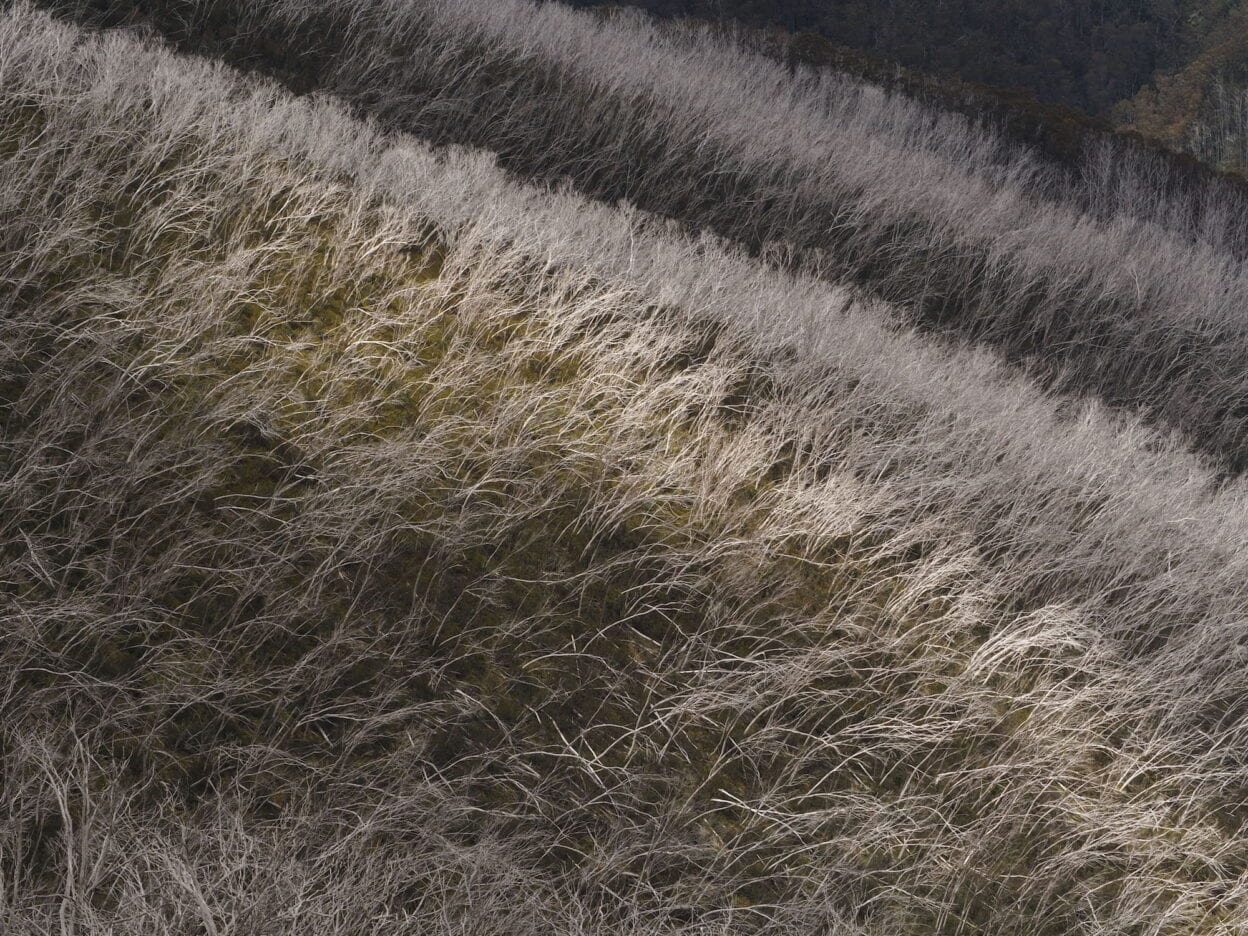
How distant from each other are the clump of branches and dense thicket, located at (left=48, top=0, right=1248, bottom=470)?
3.82m

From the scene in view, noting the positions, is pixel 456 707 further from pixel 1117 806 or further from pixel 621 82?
pixel 621 82

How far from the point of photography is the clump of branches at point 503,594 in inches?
105

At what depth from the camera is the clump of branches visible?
8.73ft

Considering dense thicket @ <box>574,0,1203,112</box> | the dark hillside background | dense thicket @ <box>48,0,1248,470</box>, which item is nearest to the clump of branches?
dense thicket @ <box>48,0,1248,470</box>

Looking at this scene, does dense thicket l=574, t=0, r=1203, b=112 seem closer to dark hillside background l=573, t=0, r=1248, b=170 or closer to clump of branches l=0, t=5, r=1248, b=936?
dark hillside background l=573, t=0, r=1248, b=170

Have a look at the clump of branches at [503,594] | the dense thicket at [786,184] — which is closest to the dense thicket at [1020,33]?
the dense thicket at [786,184]

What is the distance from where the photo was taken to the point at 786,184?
10438mm

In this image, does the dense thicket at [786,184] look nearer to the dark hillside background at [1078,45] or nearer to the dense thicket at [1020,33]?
the dark hillside background at [1078,45]

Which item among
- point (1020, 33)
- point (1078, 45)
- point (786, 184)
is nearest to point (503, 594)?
point (786, 184)

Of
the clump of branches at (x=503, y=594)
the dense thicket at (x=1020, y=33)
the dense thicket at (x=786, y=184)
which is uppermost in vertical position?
the dense thicket at (x=1020, y=33)

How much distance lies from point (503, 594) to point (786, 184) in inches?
315

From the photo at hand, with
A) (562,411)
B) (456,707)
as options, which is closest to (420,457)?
(562,411)

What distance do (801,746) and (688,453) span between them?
54.6 inches

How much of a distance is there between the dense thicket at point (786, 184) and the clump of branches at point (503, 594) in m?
3.82
